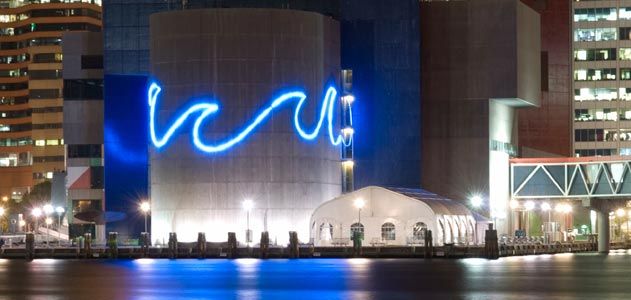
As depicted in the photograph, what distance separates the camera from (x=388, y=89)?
149m

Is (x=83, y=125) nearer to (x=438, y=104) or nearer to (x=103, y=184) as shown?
(x=103, y=184)

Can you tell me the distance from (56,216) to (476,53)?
198 feet

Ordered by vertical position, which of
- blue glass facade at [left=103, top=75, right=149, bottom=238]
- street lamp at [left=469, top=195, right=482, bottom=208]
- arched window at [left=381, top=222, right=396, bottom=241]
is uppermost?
blue glass facade at [left=103, top=75, right=149, bottom=238]

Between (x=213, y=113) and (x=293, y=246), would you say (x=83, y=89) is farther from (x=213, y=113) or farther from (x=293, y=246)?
(x=293, y=246)

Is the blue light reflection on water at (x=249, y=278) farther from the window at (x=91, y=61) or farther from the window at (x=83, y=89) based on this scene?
the window at (x=91, y=61)

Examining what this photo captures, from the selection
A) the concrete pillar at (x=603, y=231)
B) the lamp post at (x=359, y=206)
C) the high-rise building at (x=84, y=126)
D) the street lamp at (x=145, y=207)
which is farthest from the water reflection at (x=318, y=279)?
the concrete pillar at (x=603, y=231)

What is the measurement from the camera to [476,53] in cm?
14875

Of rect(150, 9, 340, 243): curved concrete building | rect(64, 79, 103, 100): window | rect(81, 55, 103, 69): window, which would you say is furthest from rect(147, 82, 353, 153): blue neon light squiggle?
rect(81, 55, 103, 69): window

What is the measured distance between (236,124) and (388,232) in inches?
649

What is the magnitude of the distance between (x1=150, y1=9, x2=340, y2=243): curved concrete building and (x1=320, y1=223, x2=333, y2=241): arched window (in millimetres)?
4318

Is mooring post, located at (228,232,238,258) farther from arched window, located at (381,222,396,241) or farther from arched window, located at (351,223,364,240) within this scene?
arched window, located at (381,222,396,241)

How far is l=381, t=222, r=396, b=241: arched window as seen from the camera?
447ft

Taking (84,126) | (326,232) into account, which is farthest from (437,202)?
(84,126)

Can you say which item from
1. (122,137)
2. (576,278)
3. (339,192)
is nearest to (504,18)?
(339,192)
